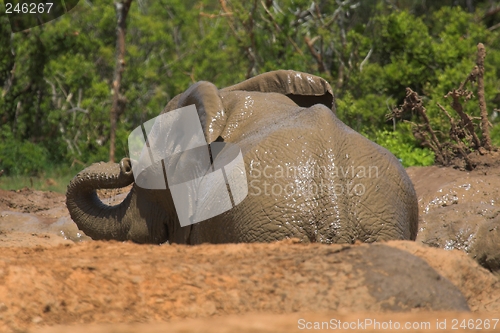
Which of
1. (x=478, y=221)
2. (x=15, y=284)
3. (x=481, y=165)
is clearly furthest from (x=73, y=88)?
(x=15, y=284)

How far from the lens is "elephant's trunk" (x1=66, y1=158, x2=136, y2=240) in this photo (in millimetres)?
6000

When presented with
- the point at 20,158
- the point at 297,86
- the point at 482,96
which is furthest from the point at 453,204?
the point at 20,158

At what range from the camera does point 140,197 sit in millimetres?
6121

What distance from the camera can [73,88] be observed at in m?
14.1

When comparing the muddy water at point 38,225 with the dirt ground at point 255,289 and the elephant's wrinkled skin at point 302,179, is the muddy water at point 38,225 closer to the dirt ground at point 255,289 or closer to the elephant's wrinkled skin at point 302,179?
the elephant's wrinkled skin at point 302,179

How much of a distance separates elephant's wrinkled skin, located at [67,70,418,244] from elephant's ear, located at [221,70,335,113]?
0.38 metres

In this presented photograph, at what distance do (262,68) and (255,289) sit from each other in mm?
10451

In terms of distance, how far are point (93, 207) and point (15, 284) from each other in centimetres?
318

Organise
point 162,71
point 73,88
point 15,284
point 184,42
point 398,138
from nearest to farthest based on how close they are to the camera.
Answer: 1. point 15,284
2. point 398,138
3. point 73,88
4. point 162,71
5. point 184,42

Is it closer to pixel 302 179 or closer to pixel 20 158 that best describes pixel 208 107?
pixel 302 179

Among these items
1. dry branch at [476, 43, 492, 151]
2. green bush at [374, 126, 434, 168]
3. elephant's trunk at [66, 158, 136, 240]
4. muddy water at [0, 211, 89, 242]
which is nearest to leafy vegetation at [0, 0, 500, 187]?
green bush at [374, 126, 434, 168]

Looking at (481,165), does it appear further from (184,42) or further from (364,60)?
(184,42)

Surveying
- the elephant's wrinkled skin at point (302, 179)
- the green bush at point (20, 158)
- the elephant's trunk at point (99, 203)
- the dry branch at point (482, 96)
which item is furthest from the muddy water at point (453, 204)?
the green bush at point (20, 158)

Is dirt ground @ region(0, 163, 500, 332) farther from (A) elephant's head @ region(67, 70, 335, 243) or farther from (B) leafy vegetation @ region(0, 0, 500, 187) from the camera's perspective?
(B) leafy vegetation @ region(0, 0, 500, 187)
